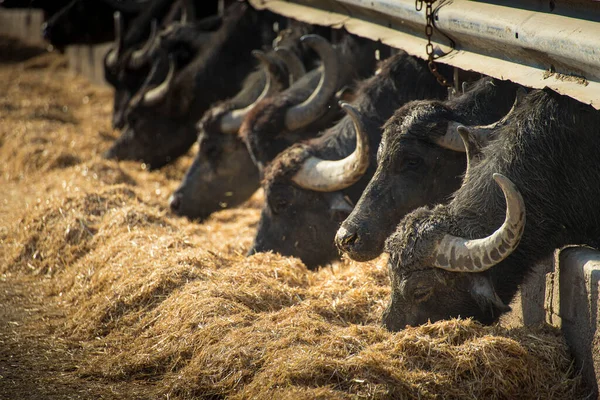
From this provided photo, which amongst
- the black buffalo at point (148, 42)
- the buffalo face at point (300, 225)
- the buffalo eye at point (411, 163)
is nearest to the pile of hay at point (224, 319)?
the buffalo face at point (300, 225)

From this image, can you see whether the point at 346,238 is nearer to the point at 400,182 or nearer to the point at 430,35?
the point at 400,182

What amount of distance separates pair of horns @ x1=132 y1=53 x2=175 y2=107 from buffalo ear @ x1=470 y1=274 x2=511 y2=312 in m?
6.46

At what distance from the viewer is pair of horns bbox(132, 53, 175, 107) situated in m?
10.2

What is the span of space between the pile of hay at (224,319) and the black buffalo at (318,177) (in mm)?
327

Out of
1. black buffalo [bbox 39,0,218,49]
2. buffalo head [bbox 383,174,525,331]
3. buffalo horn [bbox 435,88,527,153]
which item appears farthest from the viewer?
black buffalo [bbox 39,0,218,49]

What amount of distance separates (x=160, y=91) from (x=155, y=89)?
0.85 ft

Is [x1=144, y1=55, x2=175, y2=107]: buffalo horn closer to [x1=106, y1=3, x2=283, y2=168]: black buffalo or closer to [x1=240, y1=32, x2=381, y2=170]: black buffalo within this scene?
[x1=106, y1=3, x2=283, y2=168]: black buffalo

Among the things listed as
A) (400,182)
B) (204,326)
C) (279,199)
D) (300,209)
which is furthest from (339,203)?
(204,326)

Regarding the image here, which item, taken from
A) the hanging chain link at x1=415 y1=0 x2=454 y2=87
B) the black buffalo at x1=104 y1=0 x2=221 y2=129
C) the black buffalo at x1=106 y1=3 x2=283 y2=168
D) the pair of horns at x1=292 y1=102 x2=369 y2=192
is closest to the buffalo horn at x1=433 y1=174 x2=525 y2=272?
the pair of horns at x1=292 y1=102 x2=369 y2=192

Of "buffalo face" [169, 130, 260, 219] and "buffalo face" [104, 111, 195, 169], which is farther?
"buffalo face" [104, 111, 195, 169]

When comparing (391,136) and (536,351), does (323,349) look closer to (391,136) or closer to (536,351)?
(536,351)

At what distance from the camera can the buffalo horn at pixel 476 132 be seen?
4.92 metres

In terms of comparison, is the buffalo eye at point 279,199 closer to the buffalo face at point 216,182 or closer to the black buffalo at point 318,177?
the black buffalo at point 318,177

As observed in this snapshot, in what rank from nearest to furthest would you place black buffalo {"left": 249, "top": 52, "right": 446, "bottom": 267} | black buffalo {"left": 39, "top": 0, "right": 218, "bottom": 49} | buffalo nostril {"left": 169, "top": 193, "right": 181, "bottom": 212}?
1. black buffalo {"left": 249, "top": 52, "right": 446, "bottom": 267}
2. buffalo nostril {"left": 169, "top": 193, "right": 181, "bottom": 212}
3. black buffalo {"left": 39, "top": 0, "right": 218, "bottom": 49}
